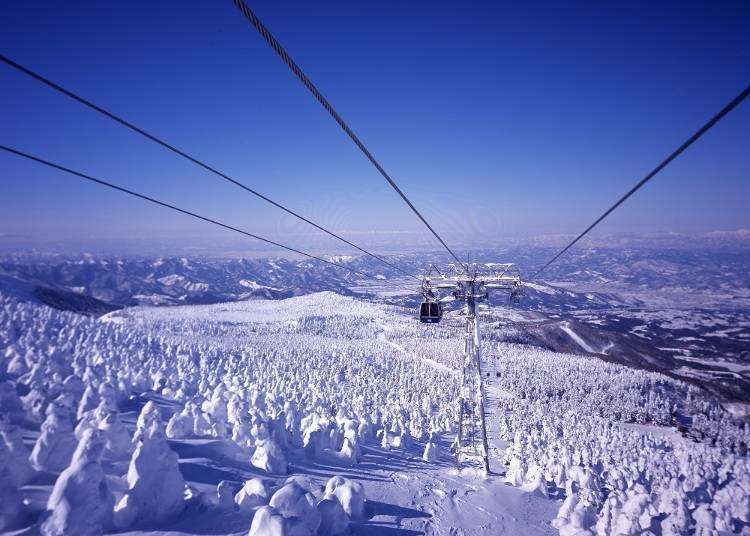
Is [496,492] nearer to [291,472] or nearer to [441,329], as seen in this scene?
[291,472]

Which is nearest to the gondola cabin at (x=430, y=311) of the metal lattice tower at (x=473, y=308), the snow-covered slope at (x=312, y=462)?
the metal lattice tower at (x=473, y=308)

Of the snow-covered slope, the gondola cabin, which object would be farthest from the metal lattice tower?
the snow-covered slope

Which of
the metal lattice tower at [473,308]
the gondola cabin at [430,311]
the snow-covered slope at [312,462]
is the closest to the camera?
the snow-covered slope at [312,462]

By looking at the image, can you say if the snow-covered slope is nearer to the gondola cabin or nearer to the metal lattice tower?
the metal lattice tower

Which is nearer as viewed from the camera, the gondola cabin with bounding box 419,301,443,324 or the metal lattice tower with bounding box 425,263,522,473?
the metal lattice tower with bounding box 425,263,522,473

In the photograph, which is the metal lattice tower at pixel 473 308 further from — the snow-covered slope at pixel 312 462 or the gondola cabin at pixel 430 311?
the snow-covered slope at pixel 312 462

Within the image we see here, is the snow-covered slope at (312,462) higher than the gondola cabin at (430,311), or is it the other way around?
the gondola cabin at (430,311)

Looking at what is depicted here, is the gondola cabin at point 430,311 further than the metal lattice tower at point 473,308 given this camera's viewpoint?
Yes

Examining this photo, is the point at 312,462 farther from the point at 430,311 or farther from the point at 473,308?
the point at 473,308

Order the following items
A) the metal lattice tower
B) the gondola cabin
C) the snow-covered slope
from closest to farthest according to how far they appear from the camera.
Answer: the snow-covered slope, the metal lattice tower, the gondola cabin

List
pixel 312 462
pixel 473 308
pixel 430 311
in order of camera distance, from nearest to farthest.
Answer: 1. pixel 473 308
2. pixel 430 311
3. pixel 312 462

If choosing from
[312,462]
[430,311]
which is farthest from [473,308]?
[312,462]
